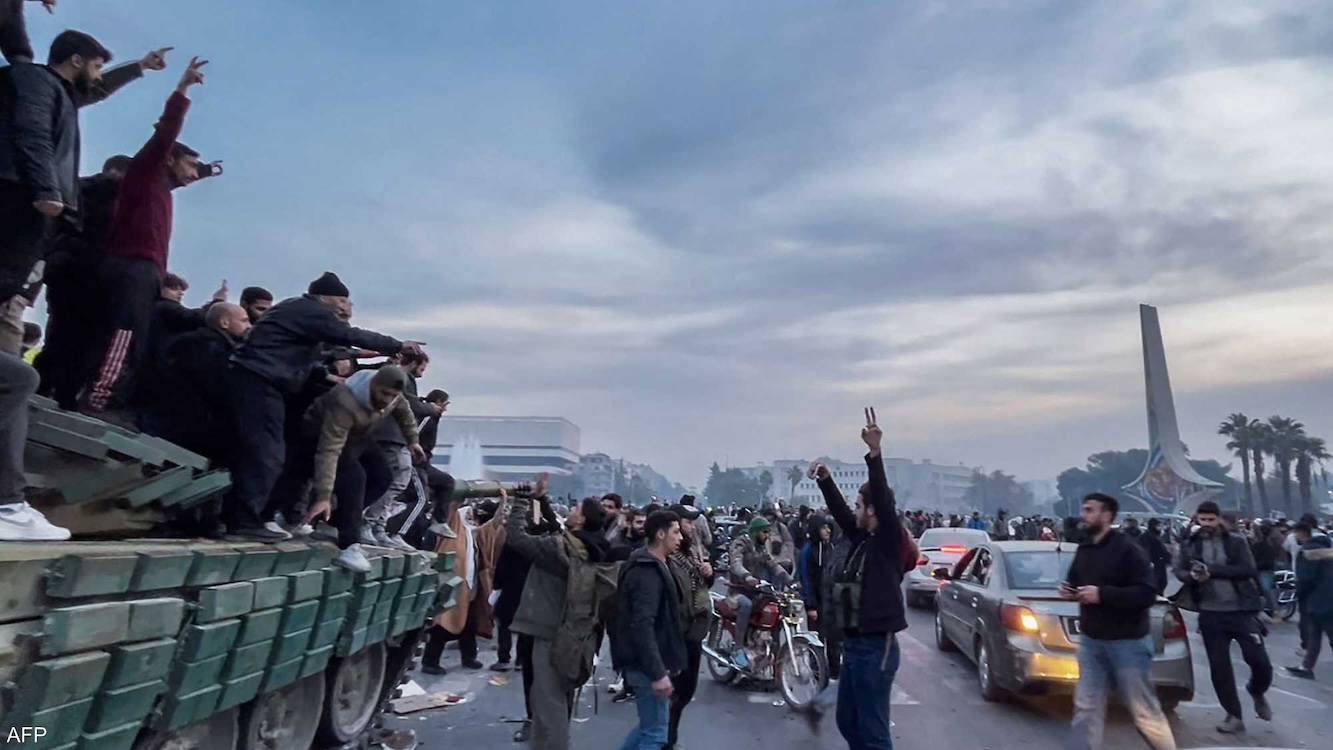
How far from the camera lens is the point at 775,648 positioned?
9.11 metres

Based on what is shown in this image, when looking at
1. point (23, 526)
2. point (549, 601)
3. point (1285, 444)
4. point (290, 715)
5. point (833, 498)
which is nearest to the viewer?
point (23, 526)

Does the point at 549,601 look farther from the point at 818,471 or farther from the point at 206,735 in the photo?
the point at 206,735

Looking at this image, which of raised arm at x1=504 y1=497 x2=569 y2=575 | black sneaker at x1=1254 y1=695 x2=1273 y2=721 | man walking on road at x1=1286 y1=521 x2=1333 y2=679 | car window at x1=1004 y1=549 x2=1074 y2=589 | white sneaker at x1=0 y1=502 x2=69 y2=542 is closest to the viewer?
white sneaker at x1=0 y1=502 x2=69 y2=542

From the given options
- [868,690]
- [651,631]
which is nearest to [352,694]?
[651,631]

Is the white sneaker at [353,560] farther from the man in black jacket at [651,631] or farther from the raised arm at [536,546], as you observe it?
the man in black jacket at [651,631]

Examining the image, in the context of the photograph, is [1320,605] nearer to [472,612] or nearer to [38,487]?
[472,612]

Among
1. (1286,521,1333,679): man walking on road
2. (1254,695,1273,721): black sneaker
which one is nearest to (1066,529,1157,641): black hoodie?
(1254,695,1273,721): black sneaker

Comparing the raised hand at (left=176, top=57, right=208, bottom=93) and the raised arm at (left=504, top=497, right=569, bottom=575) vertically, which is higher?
the raised hand at (left=176, top=57, right=208, bottom=93)

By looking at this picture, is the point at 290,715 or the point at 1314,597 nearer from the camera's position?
the point at 290,715

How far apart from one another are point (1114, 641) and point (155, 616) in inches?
200

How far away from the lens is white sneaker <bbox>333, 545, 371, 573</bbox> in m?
5.39

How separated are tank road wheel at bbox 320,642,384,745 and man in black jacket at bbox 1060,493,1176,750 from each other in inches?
182

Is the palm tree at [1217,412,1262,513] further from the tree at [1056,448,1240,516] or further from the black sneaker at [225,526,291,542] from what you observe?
the black sneaker at [225,526,291,542]

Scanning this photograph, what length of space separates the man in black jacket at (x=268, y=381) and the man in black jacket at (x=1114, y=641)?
427 cm
